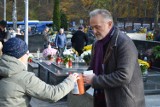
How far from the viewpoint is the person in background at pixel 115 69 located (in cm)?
373

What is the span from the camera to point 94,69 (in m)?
4.20

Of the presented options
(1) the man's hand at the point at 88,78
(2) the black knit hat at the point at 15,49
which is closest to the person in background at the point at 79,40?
(1) the man's hand at the point at 88,78

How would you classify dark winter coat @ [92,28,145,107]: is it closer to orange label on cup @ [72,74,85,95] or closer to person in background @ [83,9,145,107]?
person in background @ [83,9,145,107]

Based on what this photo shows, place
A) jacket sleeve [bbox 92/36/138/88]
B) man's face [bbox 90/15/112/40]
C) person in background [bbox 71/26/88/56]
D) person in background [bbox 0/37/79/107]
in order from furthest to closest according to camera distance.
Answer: person in background [bbox 71/26/88/56] → man's face [bbox 90/15/112/40] → jacket sleeve [bbox 92/36/138/88] → person in background [bbox 0/37/79/107]

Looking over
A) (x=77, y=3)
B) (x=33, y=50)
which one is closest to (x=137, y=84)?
(x=33, y=50)

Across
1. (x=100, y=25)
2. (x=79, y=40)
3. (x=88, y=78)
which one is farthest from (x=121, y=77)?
(x=79, y=40)

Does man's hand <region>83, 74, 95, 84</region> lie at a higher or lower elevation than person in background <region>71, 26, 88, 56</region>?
higher

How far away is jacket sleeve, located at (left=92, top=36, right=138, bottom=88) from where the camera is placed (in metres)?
3.71

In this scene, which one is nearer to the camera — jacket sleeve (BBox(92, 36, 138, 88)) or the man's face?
jacket sleeve (BBox(92, 36, 138, 88))

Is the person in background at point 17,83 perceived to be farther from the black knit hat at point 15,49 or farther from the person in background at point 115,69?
the person in background at point 115,69

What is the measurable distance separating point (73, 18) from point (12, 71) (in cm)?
6157

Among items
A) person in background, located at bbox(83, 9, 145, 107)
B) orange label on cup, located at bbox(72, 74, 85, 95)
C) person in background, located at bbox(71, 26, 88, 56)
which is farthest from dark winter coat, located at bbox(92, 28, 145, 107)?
person in background, located at bbox(71, 26, 88, 56)

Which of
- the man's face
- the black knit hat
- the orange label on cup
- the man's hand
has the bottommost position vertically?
the orange label on cup

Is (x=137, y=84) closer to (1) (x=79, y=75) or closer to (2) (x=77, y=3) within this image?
(1) (x=79, y=75)
